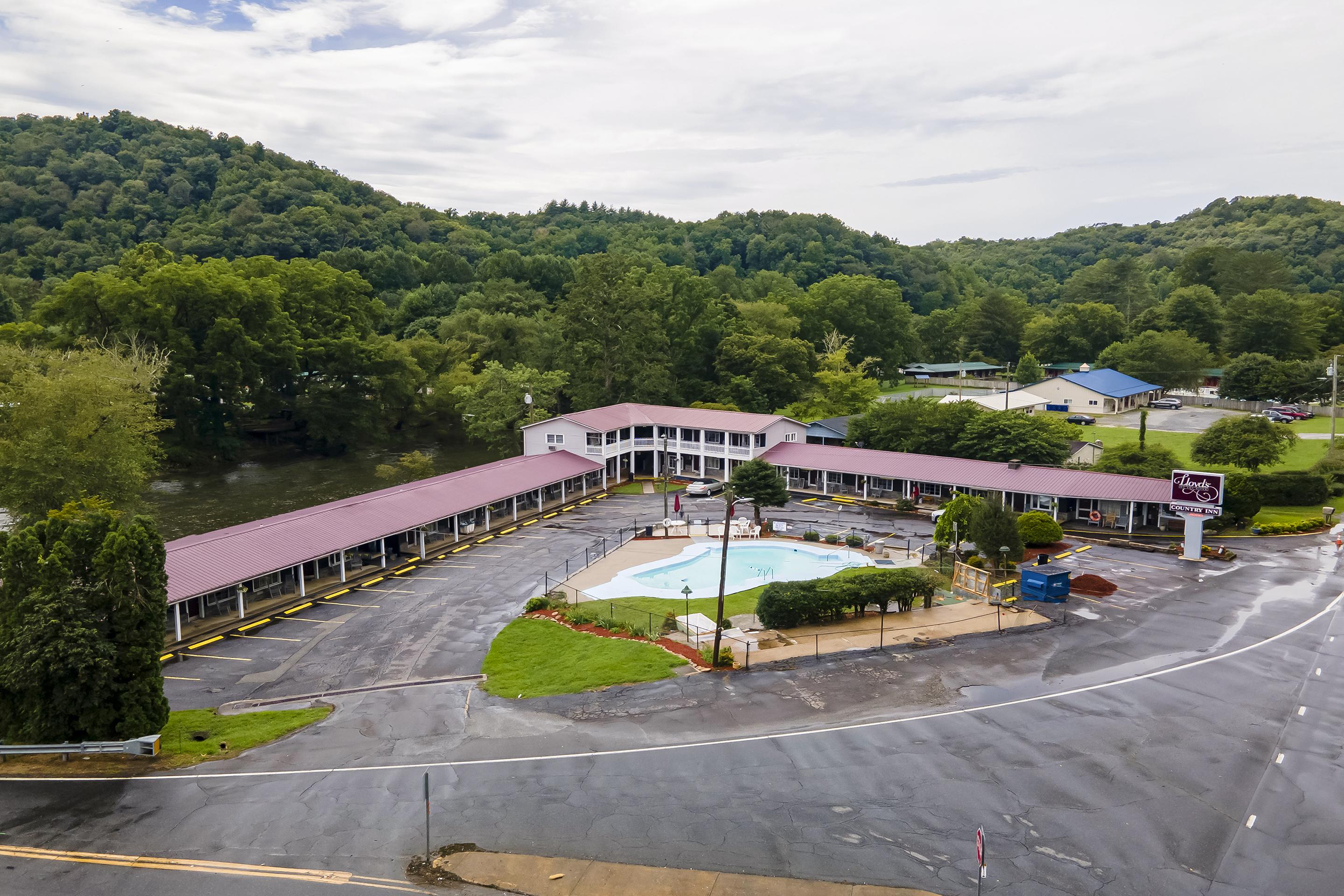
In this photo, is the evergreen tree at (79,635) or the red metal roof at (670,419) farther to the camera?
the red metal roof at (670,419)

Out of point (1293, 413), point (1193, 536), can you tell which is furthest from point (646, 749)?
point (1293, 413)

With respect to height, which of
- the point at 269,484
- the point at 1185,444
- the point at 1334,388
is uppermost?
the point at 1334,388

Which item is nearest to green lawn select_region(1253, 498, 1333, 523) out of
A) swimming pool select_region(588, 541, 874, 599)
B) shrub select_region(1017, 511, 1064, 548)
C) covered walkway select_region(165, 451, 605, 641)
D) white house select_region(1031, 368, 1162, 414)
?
shrub select_region(1017, 511, 1064, 548)

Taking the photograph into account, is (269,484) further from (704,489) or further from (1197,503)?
(1197,503)

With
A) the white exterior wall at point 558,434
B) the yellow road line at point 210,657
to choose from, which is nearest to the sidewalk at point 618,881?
the yellow road line at point 210,657

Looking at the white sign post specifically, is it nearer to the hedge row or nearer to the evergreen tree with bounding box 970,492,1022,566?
the evergreen tree with bounding box 970,492,1022,566

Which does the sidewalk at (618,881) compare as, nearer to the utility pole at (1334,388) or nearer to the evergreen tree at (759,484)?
the evergreen tree at (759,484)

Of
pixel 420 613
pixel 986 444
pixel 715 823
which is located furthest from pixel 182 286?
pixel 715 823
